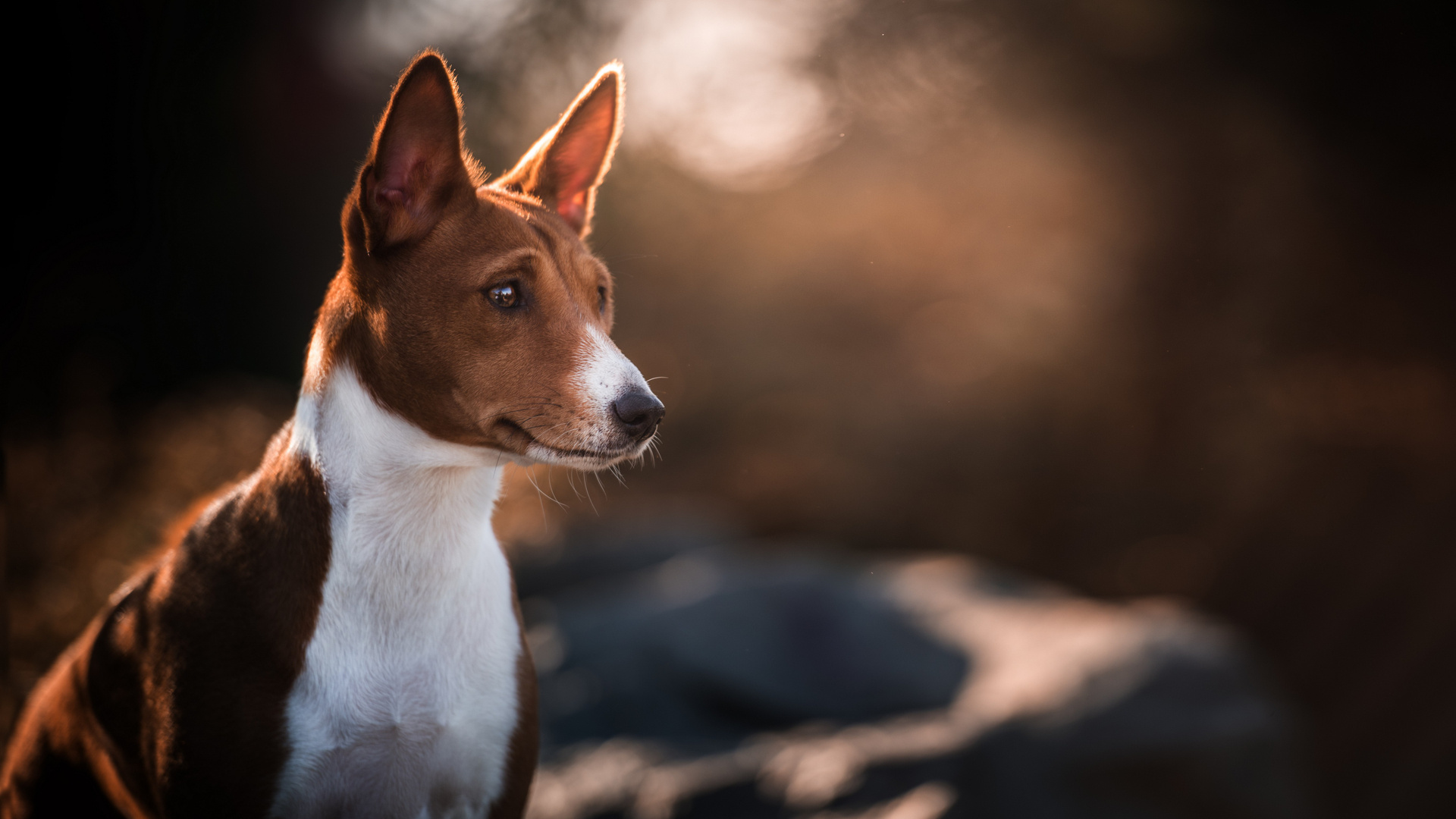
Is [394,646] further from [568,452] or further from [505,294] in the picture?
[505,294]

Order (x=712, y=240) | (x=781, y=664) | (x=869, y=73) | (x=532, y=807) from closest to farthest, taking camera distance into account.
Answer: (x=532, y=807) < (x=781, y=664) < (x=869, y=73) < (x=712, y=240)

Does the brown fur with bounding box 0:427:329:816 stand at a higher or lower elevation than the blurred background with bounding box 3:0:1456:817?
lower

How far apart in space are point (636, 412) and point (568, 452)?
0.66ft

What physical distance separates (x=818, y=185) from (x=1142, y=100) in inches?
154

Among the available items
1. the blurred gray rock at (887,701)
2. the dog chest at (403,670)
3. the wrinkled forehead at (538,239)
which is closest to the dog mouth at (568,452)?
the dog chest at (403,670)

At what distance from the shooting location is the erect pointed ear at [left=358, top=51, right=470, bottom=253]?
2.04 m

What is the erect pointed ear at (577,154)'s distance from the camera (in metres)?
2.51

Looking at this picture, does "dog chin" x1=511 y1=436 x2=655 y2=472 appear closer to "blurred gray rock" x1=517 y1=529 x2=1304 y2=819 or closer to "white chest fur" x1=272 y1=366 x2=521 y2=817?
"white chest fur" x1=272 y1=366 x2=521 y2=817

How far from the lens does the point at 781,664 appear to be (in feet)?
17.5

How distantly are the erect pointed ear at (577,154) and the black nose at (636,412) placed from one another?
82 centimetres

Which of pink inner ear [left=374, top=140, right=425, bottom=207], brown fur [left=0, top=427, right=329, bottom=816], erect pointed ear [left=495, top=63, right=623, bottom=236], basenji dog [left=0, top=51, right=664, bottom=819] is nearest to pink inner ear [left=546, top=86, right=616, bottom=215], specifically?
erect pointed ear [left=495, top=63, right=623, bottom=236]

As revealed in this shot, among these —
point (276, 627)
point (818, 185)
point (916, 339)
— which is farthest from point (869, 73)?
point (276, 627)

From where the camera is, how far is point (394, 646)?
2.15 metres

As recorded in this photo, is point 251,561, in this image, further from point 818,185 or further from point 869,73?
point 818,185
